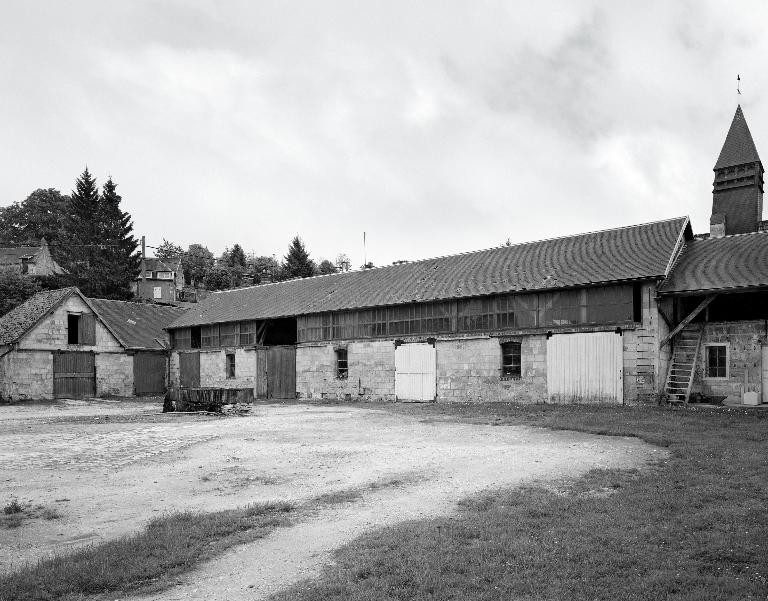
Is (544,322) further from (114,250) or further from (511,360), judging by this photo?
(114,250)

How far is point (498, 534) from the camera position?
6648 millimetres

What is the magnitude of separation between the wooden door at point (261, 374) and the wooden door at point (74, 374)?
33.7 ft

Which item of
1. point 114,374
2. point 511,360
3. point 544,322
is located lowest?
point 114,374

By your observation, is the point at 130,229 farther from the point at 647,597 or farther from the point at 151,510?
the point at 647,597

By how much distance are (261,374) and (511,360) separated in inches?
647

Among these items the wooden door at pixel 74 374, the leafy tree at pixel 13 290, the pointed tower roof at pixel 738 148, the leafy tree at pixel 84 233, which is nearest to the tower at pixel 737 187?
the pointed tower roof at pixel 738 148

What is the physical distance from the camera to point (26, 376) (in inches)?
A: 1312

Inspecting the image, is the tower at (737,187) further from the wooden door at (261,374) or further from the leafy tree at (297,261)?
the leafy tree at (297,261)

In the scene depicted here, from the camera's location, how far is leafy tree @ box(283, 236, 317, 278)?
7356 centimetres

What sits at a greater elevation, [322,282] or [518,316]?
[322,282]

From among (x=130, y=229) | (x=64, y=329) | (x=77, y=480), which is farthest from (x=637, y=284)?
(x=130, y=229)

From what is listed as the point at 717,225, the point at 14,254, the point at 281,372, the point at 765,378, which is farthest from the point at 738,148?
the point at 14,254

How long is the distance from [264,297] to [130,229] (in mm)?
35399

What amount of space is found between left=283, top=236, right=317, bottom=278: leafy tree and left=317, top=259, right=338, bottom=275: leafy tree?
8.95 m
